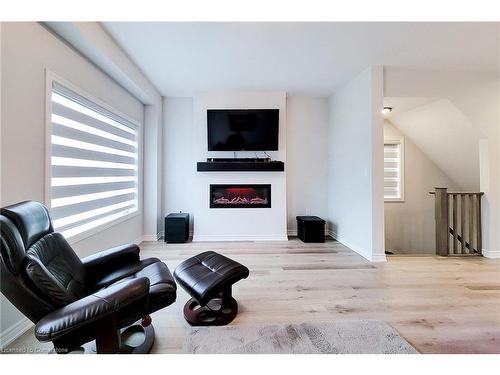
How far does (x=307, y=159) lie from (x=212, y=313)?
348 centimetres

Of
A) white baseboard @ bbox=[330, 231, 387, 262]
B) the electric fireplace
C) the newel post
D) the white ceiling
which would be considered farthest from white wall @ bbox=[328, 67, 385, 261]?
the electric fireplace

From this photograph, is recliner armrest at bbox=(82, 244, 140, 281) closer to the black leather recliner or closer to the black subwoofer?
the black leather recliner

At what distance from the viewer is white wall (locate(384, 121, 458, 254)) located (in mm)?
4934

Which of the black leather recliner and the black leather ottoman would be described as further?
the black leather ottoman

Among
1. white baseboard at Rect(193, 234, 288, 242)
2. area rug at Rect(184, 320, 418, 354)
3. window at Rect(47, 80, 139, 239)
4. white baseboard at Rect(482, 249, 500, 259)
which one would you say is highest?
window at Rect(47, 80, 139, 239)

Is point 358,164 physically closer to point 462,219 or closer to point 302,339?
point 462,219

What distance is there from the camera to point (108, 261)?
1822mm

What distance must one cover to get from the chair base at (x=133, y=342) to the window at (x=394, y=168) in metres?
5.10

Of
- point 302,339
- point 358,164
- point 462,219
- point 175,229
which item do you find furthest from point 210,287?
point 462,219

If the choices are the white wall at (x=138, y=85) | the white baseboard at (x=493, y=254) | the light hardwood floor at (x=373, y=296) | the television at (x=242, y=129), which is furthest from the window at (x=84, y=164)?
the white baseboard at (x=493, y=254)

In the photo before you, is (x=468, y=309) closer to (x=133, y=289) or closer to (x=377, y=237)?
(x=377, y=237)

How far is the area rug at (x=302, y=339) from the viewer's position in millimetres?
1533

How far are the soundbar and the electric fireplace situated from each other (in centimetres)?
34

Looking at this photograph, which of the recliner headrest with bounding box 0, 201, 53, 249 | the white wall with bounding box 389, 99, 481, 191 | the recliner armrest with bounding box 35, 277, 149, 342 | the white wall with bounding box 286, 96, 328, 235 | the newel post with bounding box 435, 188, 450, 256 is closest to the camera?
the recliner armrest with bounding box 35, 277, 149, 342
